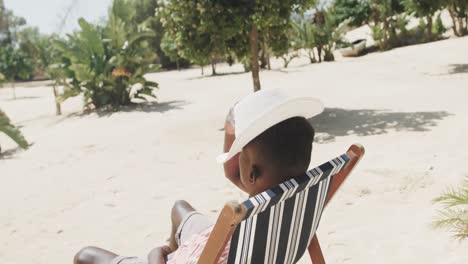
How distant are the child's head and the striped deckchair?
0.06m

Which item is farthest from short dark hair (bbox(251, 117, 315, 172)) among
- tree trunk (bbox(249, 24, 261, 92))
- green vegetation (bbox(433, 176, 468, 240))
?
tree trunk (bbox(249, 24, 261, 92))

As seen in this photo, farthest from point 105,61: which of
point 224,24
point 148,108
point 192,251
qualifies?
point 192,251

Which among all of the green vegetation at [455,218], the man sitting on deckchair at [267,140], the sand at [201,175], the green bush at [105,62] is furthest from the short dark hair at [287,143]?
the green bush at [105,62]

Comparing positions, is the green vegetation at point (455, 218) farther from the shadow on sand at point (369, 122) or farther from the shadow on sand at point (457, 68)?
the shadow on sand at point (457, 68)

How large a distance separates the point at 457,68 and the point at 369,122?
862 cm

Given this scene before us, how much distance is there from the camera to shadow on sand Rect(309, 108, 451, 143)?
7.83 metres

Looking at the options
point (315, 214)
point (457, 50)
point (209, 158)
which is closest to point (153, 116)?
point (209, 158)

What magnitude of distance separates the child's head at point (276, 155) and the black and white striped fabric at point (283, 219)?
2.3 inches

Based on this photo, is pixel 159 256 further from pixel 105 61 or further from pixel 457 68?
pixel 457 68

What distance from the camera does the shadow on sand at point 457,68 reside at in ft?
47.9

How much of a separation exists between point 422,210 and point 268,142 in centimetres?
307

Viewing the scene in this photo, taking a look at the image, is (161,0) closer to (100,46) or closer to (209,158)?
(209,158)

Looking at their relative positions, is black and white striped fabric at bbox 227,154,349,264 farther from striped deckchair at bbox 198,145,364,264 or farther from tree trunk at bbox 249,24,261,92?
tree trunk at bbox 249,24,261,92

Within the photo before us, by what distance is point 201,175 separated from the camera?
6301 mm
